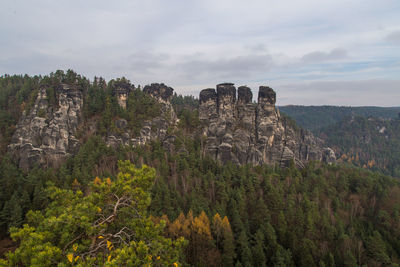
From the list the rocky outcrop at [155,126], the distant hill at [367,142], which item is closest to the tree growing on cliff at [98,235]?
the rocky outcrop at [155,126]

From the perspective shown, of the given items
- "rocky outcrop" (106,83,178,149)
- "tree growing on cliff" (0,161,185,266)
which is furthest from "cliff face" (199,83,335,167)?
"tree growing on cliff" (0,161,185,266)

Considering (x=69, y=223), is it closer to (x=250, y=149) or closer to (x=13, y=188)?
(x=13, y=188)

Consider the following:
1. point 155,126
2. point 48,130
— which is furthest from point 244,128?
point 48,130

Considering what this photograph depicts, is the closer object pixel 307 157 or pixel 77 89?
pixel 77 89

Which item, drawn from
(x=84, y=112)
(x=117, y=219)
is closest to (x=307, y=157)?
(x=84, y=112)

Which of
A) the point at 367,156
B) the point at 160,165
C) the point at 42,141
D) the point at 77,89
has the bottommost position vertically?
the point at 367,156

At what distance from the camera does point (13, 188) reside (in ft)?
116

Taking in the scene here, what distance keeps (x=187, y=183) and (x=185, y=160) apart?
5.77 meters

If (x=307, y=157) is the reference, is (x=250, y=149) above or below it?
above

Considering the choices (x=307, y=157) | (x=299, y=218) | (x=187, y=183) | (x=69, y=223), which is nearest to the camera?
(x=69, y=223)

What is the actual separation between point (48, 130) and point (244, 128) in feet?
161

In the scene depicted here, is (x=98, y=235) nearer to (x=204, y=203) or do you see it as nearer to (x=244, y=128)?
(x=204, y=203)

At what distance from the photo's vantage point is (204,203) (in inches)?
1419

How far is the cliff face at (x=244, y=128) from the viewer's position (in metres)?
56.1
